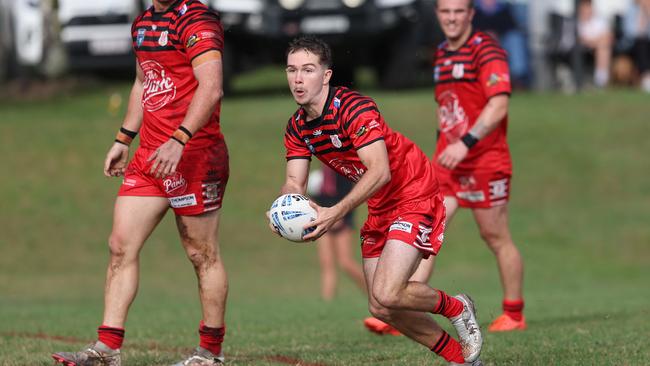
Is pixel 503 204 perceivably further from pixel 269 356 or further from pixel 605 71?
pixel 605 71

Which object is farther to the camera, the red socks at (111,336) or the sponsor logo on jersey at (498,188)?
the sponsor logo on jersey at (498,188)

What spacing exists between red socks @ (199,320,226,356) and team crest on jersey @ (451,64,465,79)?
3.18 meters

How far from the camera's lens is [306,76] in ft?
23.4

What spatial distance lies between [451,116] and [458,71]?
0.38m

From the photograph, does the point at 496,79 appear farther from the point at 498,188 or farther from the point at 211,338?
the point at 211,338

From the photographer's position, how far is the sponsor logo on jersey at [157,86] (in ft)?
25.7

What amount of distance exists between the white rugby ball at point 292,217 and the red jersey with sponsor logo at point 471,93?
3.16 meters

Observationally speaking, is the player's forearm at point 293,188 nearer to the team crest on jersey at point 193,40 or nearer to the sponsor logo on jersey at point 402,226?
the sponsor logo on jersey at point 402,226

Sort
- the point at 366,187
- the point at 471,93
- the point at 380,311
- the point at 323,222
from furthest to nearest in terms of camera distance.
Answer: the point at 471,93, the point at 380,311, the point at 366,187, the point at 323,222

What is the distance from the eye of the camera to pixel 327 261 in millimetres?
14922

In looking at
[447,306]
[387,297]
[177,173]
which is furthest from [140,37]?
[447,306]

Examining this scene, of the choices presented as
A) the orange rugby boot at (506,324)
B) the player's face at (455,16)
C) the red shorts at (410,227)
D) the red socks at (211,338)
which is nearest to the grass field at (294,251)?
the orange rugby boot at (506,324)

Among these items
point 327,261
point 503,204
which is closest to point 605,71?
point 327,261

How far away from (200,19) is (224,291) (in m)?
1.75
